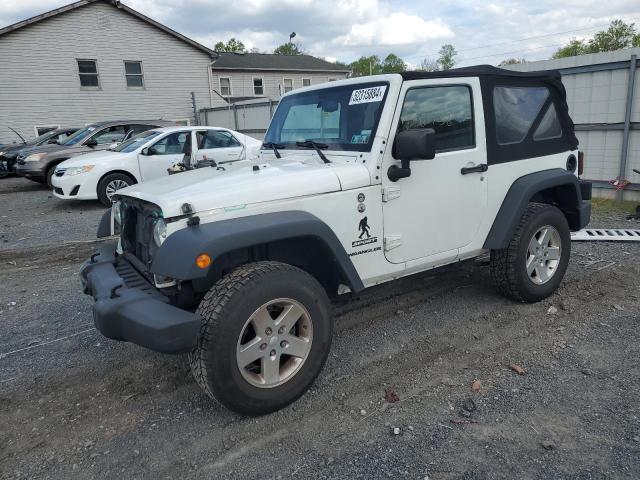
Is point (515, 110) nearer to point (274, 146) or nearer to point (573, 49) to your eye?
point (274, 146)

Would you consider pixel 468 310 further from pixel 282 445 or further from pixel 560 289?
pixel 282 445

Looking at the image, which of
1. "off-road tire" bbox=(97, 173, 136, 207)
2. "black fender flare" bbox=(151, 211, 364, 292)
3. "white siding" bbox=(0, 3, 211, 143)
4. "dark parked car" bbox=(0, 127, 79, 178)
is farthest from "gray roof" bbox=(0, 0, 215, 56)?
"black fender flare" bbox=(151, 211, 364, 292)

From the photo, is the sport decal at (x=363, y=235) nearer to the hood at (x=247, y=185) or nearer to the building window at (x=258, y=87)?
the hood at (x=247, y=185)

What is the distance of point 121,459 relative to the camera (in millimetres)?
2627

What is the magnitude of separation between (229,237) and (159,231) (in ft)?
1.69

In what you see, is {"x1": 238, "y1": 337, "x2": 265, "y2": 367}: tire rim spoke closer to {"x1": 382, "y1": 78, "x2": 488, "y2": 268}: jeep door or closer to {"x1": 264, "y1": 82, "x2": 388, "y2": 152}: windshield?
{"x1": 382, "y1": 78, "x2": 488, "y2": 268}: jeep door

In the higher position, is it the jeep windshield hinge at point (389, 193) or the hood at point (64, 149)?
the hood at point (64, 149)

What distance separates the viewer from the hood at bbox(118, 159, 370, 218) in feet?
9.28

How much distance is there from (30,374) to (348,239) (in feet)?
8.30

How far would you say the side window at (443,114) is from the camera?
349 centimetres

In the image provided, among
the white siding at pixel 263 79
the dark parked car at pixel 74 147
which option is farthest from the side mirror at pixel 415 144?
the white siding at pixel 263 79

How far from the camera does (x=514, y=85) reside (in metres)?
4.20

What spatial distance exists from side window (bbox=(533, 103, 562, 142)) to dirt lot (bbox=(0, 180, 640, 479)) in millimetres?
1484

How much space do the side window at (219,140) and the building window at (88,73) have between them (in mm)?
14636
